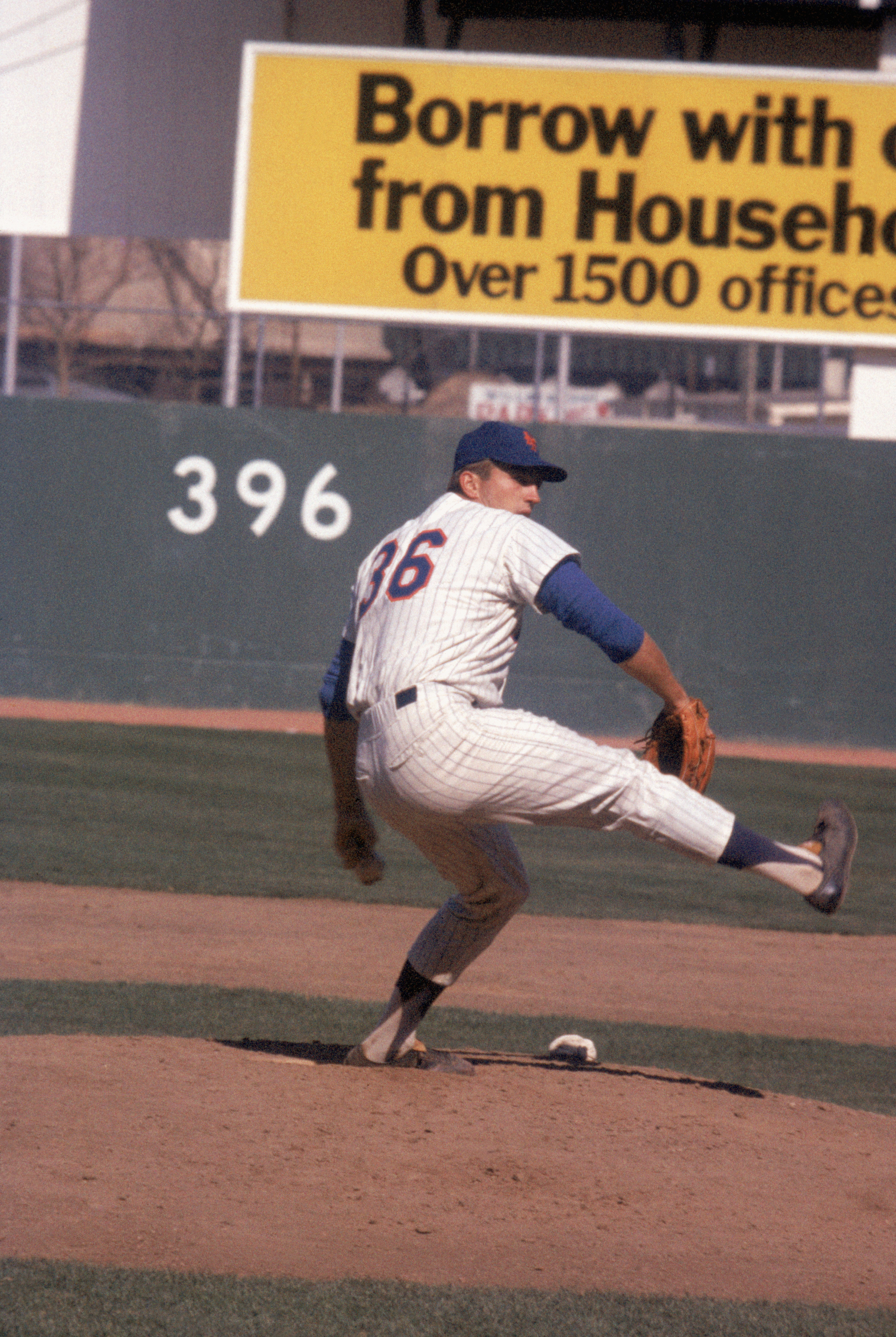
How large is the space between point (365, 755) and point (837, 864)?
3.92ft

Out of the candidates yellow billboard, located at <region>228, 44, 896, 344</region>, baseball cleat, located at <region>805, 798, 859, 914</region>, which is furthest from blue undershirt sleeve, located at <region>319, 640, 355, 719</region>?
yellow billboard, located at <region>228, 44, 896, 344</region>

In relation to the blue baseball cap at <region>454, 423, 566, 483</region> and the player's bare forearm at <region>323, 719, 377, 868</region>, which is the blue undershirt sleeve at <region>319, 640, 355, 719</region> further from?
the blue baseball cap at <region>454, 423, 566, 483</region>

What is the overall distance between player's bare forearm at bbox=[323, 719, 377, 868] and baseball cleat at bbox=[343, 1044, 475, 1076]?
0.56m

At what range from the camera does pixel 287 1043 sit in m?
5.01

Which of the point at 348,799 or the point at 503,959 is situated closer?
the point at 348,799

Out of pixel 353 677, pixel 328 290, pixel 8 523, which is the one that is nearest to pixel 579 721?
pixel 328 290

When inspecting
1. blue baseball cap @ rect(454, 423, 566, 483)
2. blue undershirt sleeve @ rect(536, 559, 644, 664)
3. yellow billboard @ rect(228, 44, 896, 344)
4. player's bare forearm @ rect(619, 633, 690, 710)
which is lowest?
player's bare forearm @ rect(619, 633, 690, 710)

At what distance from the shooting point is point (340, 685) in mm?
4289

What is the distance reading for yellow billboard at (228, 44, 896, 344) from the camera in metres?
13.1

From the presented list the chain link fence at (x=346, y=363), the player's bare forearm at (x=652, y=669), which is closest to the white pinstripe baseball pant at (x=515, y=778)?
the player's bare forearm at (x=652, y=669)

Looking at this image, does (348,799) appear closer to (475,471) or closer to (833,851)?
(475,471)

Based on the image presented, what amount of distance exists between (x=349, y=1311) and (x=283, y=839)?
6150 mm

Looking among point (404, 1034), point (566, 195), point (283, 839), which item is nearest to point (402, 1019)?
point (404, 1034)

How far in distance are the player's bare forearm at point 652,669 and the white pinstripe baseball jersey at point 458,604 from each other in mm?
280
